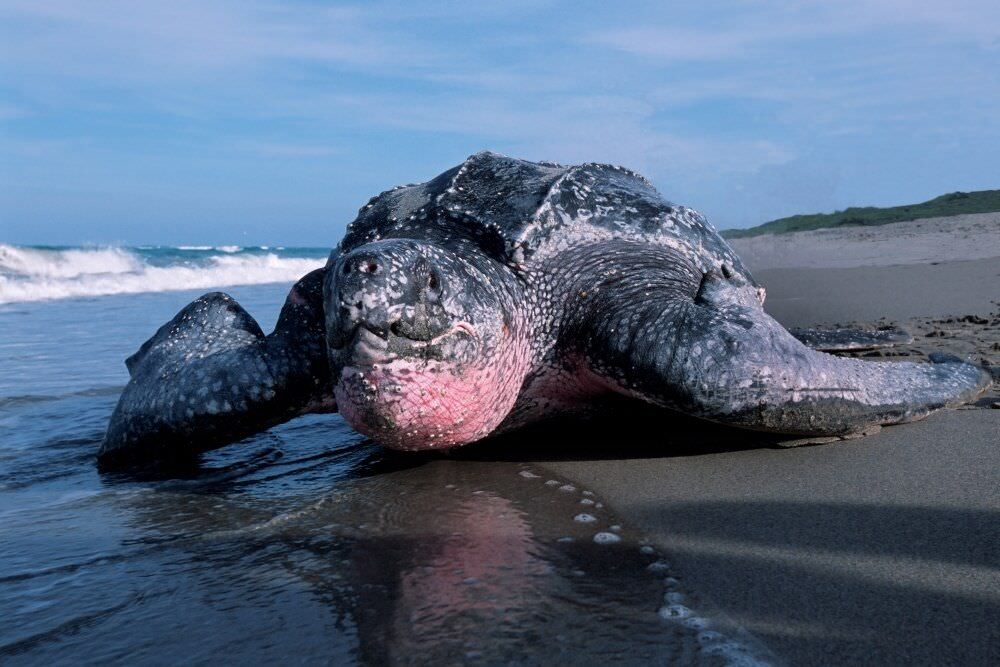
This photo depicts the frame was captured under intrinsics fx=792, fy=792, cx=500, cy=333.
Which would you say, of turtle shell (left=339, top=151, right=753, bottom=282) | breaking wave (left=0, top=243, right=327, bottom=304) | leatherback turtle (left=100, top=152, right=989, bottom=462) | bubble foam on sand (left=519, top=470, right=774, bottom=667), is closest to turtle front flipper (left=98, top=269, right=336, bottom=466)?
leatherback turtle (left=100, top=152, right=989, bottom=462)

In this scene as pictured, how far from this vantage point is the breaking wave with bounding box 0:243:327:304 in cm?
1530

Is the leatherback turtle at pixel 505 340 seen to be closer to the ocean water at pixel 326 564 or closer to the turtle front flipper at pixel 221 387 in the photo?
the turtle front flipper at pixel 221 387

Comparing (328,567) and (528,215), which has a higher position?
(528,215)

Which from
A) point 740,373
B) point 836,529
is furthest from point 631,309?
point 836,529

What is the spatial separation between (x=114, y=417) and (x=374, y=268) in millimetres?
1586

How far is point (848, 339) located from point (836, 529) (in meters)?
2.26

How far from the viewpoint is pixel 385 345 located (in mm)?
2297

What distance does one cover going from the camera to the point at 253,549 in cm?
214

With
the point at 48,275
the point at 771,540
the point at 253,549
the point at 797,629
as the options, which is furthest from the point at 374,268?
the point at 48,275

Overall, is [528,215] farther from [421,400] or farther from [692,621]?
[692,621]

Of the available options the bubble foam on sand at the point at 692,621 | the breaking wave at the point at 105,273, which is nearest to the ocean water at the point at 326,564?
the bubble foam on sand at the point at 692,621

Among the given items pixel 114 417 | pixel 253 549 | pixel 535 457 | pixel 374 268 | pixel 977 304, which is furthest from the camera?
pixel 977 304

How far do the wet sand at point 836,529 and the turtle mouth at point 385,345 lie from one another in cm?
68

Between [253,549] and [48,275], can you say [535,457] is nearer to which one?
[253,549]
